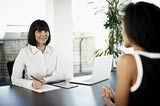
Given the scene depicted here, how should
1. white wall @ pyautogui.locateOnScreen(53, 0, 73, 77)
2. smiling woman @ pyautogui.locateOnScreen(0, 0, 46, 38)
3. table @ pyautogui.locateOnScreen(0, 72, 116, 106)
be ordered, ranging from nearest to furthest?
1. table @ pyautogui.locateOnScreen(0, 72, 116, 106)
2. white wall @ pyautogui.locateOnScreen(53, 0, 73, 77)
3. smiling woman @ pyautogui.locateOnScreen(0, 0, 46, 38)

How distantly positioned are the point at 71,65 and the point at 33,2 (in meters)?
1.30

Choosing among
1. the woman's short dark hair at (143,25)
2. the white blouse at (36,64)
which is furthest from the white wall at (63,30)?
the woman's short dark hair at (143,25)

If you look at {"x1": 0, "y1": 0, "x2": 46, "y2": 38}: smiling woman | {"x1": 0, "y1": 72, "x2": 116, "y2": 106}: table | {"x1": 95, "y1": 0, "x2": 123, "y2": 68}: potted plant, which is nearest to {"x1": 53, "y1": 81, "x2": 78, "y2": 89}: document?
{"x1": 0, "y1": 72, "x2": 116, "y2": 106}: table

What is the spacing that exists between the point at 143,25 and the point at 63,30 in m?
3.22

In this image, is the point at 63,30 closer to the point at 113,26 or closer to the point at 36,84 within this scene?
the point at 113,26

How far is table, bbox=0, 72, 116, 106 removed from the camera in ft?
5.72

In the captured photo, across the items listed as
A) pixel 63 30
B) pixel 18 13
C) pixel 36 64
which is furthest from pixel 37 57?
pixel 18 13

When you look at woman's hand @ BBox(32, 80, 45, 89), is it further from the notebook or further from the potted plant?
the potted plant

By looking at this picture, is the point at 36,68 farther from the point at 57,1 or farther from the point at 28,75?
the point at 57,1

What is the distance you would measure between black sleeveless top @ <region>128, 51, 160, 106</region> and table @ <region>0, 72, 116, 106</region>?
20.0 inches

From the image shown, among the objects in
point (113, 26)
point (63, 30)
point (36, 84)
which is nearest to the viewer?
point (36, 84)

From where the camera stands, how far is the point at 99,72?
2.30 meters

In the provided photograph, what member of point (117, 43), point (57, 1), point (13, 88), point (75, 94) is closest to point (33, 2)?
point (57, 1)

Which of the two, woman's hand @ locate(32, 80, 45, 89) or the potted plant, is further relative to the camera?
the potted plant
